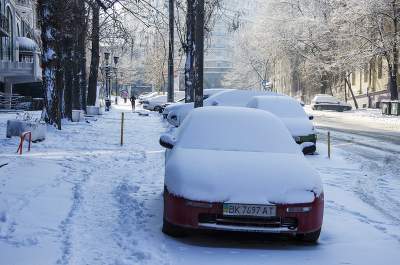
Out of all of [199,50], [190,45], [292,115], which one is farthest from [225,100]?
[199,50]

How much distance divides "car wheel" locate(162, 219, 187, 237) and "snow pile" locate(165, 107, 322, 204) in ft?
1.25

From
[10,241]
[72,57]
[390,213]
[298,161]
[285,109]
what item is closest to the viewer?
[10,241]

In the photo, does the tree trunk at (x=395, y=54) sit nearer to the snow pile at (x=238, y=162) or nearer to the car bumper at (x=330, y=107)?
the car bumper at (x=330, y=107)

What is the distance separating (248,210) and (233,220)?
191 millimetres

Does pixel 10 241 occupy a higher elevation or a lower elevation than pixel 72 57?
lower

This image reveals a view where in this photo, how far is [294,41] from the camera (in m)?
52.6

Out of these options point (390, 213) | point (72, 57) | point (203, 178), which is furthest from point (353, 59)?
point (203, 178)

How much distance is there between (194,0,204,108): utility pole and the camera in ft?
48.4

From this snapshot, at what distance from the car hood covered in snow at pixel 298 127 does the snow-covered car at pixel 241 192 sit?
8.07 metres

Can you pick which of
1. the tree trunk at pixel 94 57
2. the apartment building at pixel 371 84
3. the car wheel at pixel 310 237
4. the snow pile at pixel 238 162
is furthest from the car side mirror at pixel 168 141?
the apartment building at pixel 371 84

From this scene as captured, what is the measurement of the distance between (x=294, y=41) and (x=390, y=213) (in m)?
46.0

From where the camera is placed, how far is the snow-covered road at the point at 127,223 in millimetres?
5466

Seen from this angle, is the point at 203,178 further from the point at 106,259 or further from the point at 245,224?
the point at 106,259

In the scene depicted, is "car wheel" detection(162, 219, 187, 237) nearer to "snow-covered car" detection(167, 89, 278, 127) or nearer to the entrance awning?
"snow-covered car" detection(167, 89, 278, 127)
